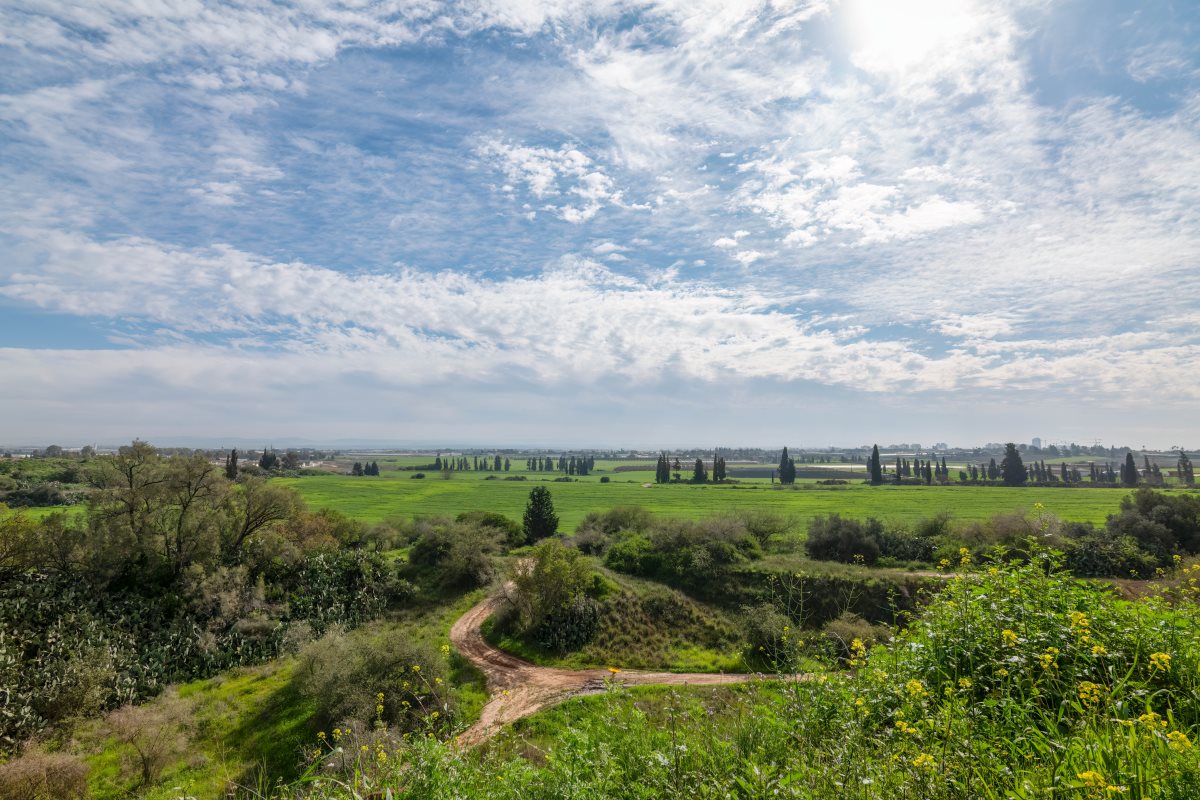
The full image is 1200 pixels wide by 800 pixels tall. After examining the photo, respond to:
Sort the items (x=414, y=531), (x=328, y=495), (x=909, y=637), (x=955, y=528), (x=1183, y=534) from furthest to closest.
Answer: (x=328, y=495) < (x=414, y=531) < (x=955, y=528) < (x=1183, y=534) < (x=909, y=637)

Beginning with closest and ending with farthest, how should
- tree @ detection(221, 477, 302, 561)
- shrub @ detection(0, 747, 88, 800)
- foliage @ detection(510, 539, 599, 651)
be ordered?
shrub @ detection(0, 747, 88, 800), foliage @ detection(510, 539, 599, 651), tree @ detection(221, 477, 302, 561)

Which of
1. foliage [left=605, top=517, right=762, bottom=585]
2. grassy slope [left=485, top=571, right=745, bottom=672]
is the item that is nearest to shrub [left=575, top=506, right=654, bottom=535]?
foliage [left=605, top=517, right=762, bottom=585]

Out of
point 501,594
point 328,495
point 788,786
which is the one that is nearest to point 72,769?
point 501,594

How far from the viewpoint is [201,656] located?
26.0 meters

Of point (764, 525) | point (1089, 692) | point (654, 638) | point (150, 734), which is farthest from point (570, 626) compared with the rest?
point (1089, 692)

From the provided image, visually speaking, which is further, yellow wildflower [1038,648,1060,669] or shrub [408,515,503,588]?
shrub [408,515,503,588]

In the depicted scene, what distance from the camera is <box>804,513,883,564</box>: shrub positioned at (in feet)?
135

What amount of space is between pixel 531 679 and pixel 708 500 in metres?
62.8

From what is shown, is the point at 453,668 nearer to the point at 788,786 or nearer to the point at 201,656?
the point at 201,656

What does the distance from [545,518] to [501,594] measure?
59.4ft

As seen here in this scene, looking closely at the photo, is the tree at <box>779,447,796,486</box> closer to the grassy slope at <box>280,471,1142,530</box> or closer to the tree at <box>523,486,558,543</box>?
the grassy slope at <box>280,471,1142,530</box>

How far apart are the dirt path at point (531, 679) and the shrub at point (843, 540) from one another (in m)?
21.5

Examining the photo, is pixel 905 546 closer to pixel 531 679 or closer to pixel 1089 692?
pixel 531 679

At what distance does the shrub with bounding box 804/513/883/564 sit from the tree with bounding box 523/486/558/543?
23818mm
